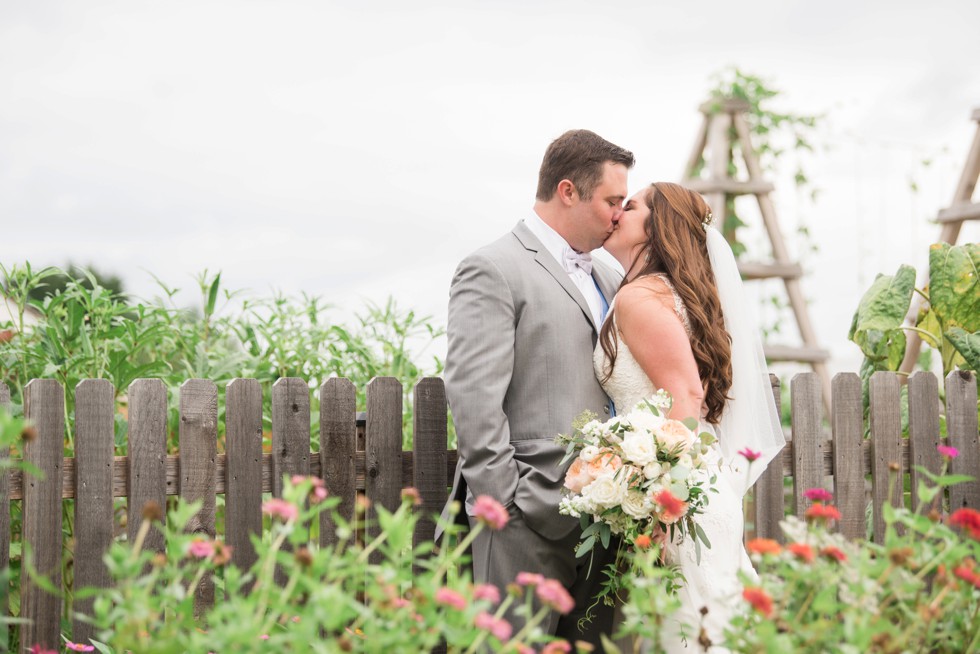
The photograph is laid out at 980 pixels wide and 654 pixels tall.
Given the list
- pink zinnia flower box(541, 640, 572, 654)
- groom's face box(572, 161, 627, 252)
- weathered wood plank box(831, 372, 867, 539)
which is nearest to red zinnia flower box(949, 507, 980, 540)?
pink zinnia flower box(541, 640, 572, 654)

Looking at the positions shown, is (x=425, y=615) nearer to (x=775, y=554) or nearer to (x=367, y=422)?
(x=775, y=554)

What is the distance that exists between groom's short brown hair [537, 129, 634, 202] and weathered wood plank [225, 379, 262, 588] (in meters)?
1.24

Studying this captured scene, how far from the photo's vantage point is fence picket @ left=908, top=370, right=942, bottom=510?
4473 millimetres

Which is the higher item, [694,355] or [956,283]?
[956,283]

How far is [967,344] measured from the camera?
4492 mm

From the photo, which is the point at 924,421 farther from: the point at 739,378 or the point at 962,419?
the point at 739,378

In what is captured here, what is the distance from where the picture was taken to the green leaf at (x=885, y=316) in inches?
180

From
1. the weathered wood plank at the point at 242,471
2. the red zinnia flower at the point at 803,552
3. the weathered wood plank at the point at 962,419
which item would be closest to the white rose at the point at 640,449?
the red zinnia flower at the point at 803,552

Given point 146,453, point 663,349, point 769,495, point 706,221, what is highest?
point 706,221

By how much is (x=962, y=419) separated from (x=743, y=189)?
3159 millimetres

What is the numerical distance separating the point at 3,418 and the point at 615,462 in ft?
5.12

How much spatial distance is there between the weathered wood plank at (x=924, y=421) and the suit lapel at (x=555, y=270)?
7.16 feet

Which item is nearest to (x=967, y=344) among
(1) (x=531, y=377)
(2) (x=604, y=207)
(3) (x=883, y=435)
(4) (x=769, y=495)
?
(3) (x=883, y=435)

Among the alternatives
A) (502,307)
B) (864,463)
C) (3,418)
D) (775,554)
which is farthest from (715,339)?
(3,418)
